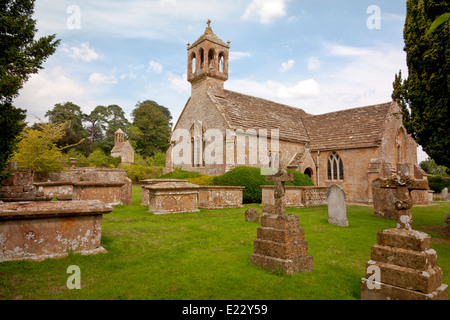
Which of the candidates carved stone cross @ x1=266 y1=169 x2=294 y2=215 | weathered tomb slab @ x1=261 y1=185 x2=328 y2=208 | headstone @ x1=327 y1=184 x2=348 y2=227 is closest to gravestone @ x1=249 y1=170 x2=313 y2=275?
carved stone cross @ x1=266 y1=169 x2=294 y2=215

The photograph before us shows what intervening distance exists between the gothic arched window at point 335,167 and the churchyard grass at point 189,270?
549 inches

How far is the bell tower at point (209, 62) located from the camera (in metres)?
21.6

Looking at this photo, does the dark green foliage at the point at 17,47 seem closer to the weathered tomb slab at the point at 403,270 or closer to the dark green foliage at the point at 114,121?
the weathered tomb slab at the point at 403,270

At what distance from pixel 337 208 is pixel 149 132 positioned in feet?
161

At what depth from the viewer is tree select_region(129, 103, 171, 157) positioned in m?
53.9

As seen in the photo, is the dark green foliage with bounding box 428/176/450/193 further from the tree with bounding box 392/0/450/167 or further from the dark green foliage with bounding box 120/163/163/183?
the dark green foliage with bounding box 120/163/163/183


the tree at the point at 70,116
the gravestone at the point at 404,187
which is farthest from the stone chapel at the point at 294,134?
the tree at the point at 70,116

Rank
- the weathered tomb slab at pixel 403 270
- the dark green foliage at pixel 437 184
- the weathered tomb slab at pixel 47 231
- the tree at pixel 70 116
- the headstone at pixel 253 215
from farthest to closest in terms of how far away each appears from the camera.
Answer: the tree at pixel 70 116, the dark green foliage at pixel 437 184, the headstone at pixel 253 215, the weathered tomb slab at pixel 47 231, the weathered tomb slab at pixel 403 270

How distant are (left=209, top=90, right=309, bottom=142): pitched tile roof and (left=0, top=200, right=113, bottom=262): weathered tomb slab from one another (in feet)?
46.3

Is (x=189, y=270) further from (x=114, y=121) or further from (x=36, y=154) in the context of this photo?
(x=114, y=121)
